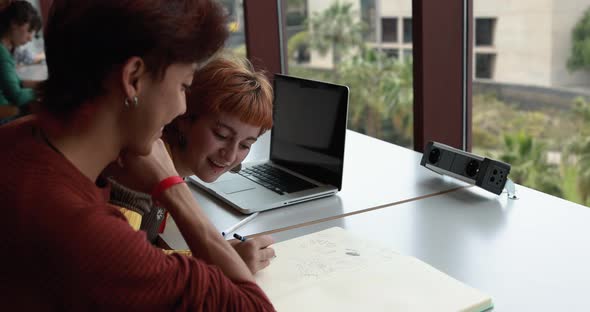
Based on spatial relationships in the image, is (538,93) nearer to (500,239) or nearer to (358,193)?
(358,193)

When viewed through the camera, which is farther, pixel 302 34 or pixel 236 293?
pixel 302 34

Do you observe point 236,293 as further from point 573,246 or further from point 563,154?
point 563,154

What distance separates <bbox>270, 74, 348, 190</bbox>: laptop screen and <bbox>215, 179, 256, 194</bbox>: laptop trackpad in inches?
7.4

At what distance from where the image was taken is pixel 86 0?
2.75 feet

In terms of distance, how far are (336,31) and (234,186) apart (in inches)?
165

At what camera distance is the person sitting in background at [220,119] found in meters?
1.62

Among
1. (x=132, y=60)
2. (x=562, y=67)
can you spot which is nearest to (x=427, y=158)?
(x=132, y=60)

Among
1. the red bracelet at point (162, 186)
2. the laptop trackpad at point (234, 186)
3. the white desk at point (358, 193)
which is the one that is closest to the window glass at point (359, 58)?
the white desk at point (358, 193)

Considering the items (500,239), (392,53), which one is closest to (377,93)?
(392,53)

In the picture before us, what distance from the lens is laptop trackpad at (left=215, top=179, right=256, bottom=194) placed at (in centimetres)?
192

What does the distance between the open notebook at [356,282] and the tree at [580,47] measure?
7.91 feet

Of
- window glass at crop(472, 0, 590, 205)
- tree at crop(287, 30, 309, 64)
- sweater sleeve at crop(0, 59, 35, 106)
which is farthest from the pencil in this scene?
tree at crop(287, 30, 309, 64)

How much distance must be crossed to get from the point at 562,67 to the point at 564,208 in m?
2.18

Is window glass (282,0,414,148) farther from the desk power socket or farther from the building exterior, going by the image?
the desk power socket
